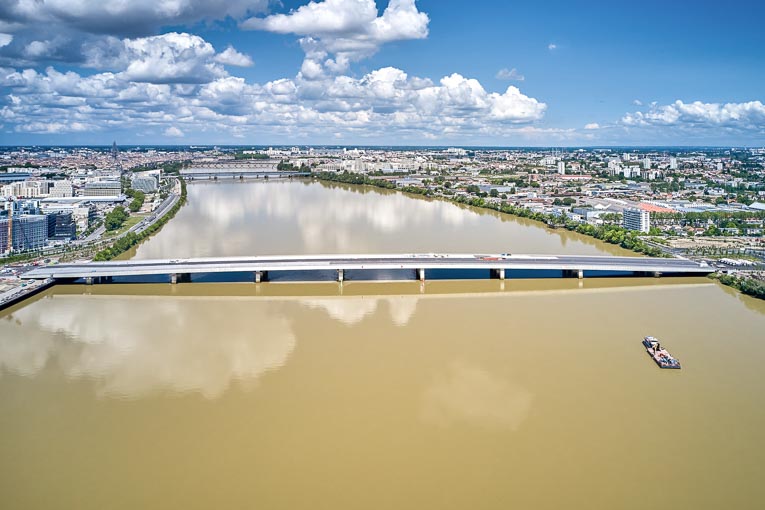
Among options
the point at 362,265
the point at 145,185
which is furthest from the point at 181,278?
the point at 145,185

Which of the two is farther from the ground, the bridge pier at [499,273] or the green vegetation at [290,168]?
the green vegetation at [290,168]

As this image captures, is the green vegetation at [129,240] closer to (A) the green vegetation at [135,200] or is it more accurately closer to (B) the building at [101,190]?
(A) the green vegetation at [135,200]

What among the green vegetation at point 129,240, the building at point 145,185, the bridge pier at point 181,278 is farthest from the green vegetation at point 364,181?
the bridge pier at point 181,278

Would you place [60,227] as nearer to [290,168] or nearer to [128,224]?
[128,224]

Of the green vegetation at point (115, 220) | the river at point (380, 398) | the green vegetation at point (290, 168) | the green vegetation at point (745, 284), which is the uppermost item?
the green vegetation at point (290, 168)

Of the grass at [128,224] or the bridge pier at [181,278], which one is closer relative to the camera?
the bridge pier at [181,278]

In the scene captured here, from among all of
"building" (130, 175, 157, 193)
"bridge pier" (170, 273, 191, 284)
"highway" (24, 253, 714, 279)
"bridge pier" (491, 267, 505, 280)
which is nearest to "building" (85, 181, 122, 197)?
"building" (130, 175, 157, 193)

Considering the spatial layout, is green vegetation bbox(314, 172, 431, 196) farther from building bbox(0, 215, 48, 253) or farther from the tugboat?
the tugboat
